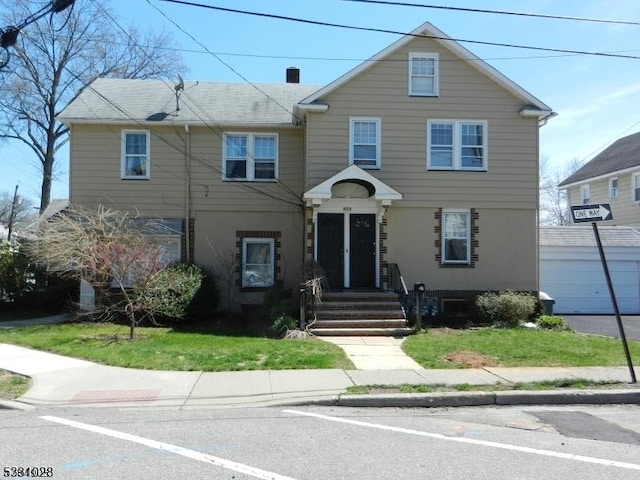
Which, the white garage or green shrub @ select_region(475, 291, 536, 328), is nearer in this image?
green shrub @ select_region(475, 291, 536, 328)

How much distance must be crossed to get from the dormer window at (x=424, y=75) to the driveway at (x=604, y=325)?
321 inches

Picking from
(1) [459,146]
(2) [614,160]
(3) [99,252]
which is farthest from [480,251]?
(2) [614,160]

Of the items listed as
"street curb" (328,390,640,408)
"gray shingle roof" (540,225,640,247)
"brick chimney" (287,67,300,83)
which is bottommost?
"street curb" (328,390,640,408)

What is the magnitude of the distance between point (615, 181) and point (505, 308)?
57.1 feet

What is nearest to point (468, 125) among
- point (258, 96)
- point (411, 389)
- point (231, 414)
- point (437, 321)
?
point (437, 321)

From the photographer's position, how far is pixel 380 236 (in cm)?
1608

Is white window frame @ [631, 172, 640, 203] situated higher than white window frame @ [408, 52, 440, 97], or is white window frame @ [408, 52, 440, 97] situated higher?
white window frame @ [408, 52, 440, 97]

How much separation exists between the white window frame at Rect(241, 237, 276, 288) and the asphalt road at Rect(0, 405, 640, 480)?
1054 centimetres

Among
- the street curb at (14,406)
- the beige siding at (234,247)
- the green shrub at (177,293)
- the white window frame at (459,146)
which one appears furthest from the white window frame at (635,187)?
the street curb at (14,406)

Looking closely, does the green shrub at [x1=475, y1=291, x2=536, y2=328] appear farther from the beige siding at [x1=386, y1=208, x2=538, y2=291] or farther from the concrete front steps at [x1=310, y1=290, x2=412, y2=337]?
the concrete front steps at [x1=310, y1=290, x2=412, y2=337]

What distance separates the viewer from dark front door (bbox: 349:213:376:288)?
53.2 feet

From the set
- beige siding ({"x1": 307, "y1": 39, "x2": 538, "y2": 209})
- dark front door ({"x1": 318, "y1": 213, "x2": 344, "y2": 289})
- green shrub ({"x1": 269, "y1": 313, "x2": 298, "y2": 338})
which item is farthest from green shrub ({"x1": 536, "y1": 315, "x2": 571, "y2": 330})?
green shrub ({"x1": 269, "y1": 313, "x2": 298, "y2": 338})

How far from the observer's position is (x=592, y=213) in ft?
30.0

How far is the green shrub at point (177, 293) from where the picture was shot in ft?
44.7
